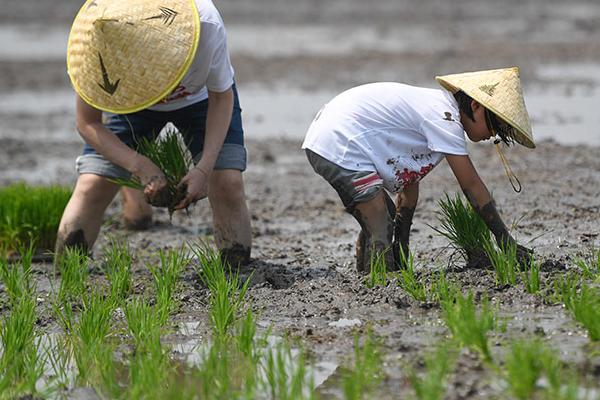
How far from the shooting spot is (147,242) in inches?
242

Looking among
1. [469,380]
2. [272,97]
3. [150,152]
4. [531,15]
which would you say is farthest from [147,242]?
[531,15]

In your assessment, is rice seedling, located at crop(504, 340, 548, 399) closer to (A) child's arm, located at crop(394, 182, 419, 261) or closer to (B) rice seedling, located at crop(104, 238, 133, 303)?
(A) child's arm, located at crop(394, 182, 419, 261)

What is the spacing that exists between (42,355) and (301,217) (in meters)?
2.87

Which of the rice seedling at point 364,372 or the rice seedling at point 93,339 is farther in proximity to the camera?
the rice seedling at point 93,339

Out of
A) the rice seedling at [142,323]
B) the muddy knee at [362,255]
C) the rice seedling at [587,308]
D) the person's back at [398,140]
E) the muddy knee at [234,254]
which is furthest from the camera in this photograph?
the muddy knee at [234,254]

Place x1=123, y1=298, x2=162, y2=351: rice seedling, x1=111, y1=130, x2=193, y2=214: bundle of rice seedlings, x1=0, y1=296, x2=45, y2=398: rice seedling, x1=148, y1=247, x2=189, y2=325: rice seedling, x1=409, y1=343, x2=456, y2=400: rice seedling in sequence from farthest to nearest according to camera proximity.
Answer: x1=111, y1=130, x2=193, y2=214: bundle of rice seedlings
x1=148, y1=247, x2=189, y2=325: rice seedling
x1=123, y1=298, x2=162, y2=351: rice seedling
x1=0, y1=296, x2=45, y2=398: rice seedling
x1=409, y1=343, x2=456, y2=400: rice seedling

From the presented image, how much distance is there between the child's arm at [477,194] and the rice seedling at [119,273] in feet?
4.66

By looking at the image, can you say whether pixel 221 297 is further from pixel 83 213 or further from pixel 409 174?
pixel 83 213

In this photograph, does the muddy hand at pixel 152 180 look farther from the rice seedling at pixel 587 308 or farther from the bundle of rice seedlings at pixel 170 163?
the rice seedling at pixel 587 308

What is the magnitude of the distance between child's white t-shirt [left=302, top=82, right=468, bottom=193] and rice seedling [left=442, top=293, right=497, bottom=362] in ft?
3.08

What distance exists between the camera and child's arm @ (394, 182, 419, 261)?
496 cm

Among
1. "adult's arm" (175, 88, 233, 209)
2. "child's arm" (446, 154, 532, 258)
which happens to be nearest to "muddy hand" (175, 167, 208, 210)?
"adult's arm" (175, 88, 233, 209)

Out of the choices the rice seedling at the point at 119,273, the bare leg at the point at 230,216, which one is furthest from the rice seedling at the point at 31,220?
the bare leg at the point at 230,216

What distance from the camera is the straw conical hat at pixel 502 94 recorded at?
4.38 metres
